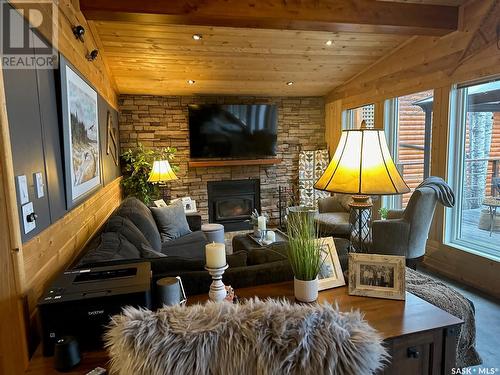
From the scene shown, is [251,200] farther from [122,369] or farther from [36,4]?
[122,369]

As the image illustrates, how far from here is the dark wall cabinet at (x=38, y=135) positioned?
130 centimetres

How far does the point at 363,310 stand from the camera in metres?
1.33

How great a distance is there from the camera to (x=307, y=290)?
141 centimetres

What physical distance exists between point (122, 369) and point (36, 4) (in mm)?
1782

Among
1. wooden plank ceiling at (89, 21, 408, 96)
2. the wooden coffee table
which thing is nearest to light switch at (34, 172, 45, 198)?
the wooden coffee table

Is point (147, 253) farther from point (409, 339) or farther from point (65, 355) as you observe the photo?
point (409, 339)

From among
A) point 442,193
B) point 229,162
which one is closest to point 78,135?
point 442,193

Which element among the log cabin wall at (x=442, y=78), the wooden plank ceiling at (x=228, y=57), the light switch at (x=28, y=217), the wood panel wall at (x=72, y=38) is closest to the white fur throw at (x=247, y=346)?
the light switch at (x=28, y=217)

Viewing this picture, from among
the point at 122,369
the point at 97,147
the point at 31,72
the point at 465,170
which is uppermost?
the point at 31,72

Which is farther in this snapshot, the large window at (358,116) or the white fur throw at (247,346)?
the large window at (358,116)

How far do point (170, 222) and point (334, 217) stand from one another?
224 centimetres

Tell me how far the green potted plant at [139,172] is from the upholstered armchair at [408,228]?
339 centimetres

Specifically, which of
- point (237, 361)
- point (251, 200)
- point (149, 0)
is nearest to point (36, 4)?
point (149, 0)

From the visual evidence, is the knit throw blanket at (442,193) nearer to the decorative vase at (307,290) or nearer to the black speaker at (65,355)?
the decorative vase at (307,290)
